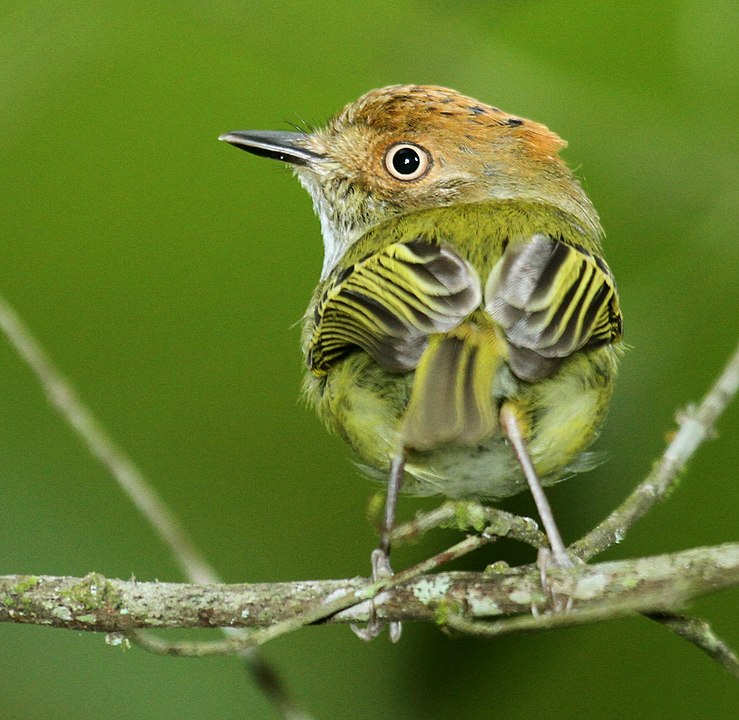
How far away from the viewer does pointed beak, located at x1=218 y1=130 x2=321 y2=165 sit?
4098 millimetres

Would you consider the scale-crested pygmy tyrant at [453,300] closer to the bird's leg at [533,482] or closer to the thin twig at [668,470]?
the bird's leg at [533,482]

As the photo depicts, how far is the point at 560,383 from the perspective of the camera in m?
3.11

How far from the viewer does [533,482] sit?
2859mm

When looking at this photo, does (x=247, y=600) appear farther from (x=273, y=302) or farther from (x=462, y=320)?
(x=273, y=302)

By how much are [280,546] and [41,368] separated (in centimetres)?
159

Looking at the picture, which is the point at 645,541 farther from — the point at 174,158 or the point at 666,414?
the point at 174,158

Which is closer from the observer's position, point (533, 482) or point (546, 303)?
point (533, 482)

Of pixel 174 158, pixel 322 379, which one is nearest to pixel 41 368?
pixel 322 379

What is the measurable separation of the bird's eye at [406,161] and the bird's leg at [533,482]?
136cm

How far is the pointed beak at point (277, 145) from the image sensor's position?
13.4ft

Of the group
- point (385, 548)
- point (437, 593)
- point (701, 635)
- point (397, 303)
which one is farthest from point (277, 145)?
point (701, 635)

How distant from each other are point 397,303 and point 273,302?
Answer: 5.64 ft

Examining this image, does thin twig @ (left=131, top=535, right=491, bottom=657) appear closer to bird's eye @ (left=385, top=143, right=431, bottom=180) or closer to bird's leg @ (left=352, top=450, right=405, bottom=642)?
bird's leg @ (left=352, top=450, right=405, bottom=642)

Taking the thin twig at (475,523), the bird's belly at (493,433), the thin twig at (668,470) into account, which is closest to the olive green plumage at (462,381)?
the bird's belly at (493,433)
